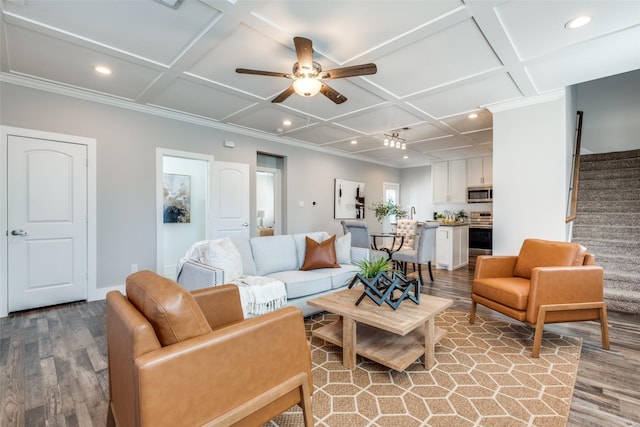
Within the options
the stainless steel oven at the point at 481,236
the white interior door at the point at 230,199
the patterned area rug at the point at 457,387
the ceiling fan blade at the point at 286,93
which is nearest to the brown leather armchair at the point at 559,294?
the patterned area rug at the point at 457,387

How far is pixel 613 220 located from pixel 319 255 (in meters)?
4.23

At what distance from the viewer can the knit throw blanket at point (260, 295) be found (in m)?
2.54

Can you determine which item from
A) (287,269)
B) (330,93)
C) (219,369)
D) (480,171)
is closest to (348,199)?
(480,171)

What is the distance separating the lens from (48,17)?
216 cm

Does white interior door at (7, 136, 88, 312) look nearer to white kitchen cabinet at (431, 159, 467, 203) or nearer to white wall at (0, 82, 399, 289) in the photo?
white wall at (0, 82, 399, 289)

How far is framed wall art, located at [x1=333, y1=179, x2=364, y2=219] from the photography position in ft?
22.6

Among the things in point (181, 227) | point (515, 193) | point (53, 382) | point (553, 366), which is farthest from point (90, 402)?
point (515, 193)

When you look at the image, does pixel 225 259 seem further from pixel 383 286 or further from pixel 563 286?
pixel 563 286

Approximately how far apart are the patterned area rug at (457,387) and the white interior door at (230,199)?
2895 mm

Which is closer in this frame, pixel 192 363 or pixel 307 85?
pixel 192 363

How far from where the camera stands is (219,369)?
109cm

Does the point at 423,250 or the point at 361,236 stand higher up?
the point at 361,236

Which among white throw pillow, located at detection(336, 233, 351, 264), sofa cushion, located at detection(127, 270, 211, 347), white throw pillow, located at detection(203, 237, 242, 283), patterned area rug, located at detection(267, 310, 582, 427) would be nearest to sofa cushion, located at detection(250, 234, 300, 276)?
white throw pillow, located at detection(203, 237, 242, 283)

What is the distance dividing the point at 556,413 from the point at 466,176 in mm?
6544
